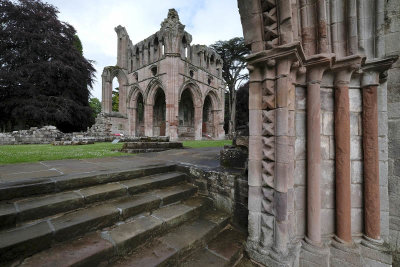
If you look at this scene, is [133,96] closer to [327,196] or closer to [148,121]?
[148,121]

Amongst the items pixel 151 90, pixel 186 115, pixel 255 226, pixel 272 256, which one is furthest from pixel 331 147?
pixel 186 115

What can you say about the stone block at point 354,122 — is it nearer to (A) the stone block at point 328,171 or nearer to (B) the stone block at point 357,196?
(A) the stone block at point 328,171

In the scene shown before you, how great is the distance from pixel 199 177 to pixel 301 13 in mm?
2692

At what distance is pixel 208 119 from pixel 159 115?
22.3 feet

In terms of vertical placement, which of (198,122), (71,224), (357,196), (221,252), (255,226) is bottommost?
(221,252)

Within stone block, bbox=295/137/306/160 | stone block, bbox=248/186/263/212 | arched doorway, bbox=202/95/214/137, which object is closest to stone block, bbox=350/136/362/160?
stone block, bbox=295/137/306/160

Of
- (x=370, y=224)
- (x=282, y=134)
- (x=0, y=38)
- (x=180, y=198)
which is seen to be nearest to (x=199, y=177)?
(x=180, y=198)

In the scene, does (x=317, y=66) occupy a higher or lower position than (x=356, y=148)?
higher

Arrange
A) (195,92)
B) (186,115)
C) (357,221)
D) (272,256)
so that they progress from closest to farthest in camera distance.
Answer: (272,256) → (357,221) → (195,92) → (186,115)

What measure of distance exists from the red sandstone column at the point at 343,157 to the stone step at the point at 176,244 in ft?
4.44

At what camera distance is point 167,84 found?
17.5 metres

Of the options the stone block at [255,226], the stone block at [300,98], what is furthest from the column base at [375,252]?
the stone block at [300,98]

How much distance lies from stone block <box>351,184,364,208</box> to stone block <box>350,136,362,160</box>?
0.35 m

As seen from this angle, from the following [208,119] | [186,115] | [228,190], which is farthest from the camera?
[208,119]
